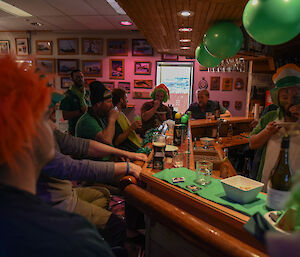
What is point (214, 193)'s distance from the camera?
1.33m

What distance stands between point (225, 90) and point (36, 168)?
675 centimetres

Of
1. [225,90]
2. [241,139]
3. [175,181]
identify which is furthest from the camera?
[225,90]

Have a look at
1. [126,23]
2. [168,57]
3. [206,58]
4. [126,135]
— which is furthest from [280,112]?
[168,57]

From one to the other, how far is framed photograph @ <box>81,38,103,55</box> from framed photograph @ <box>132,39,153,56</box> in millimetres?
1075

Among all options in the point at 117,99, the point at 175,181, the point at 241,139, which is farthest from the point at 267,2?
the point at 241,139

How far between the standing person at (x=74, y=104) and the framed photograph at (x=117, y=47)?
3065 millimetres

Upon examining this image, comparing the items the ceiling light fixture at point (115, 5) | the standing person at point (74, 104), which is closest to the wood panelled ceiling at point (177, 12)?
the ceiling light fixture at point (115, 5)

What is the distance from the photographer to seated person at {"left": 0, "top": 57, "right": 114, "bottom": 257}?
0.58 metres

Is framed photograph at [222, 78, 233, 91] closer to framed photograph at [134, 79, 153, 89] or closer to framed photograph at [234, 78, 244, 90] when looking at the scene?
framed photograph at [234, 78, 244, 90]

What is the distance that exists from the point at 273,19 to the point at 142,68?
5.95 metres

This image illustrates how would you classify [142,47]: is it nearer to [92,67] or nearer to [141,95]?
[141,95]

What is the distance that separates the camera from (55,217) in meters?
0.63

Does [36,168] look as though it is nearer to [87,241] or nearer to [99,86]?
[87,241]

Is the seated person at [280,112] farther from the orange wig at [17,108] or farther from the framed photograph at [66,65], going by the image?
the framed photograph at [66,65]
